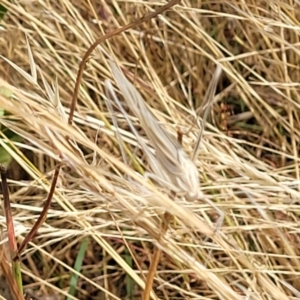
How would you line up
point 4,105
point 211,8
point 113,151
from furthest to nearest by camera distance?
point 211,8 → point 113,151 → point 4,105

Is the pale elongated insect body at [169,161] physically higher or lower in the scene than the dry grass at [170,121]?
higher

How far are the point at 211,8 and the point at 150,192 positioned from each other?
87 cm

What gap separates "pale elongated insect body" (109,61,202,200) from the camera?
0.37 metres

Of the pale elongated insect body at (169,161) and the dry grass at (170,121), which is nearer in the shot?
the pale elongated insect body at (169,161)

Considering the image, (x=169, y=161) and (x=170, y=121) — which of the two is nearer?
(x=169, y=161)

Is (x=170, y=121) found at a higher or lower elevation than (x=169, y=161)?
lower

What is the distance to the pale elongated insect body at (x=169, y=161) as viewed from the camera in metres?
0.37

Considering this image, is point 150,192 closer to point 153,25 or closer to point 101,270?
point 101,270

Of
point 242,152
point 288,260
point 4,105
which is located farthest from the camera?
point 242,152

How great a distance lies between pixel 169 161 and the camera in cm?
38

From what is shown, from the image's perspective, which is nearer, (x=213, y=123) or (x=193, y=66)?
(x=213, y=123)

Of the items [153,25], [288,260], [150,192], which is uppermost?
[150,192]

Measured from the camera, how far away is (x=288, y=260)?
87 centimetres

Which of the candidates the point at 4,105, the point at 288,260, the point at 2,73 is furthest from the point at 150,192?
the point at 2,73
